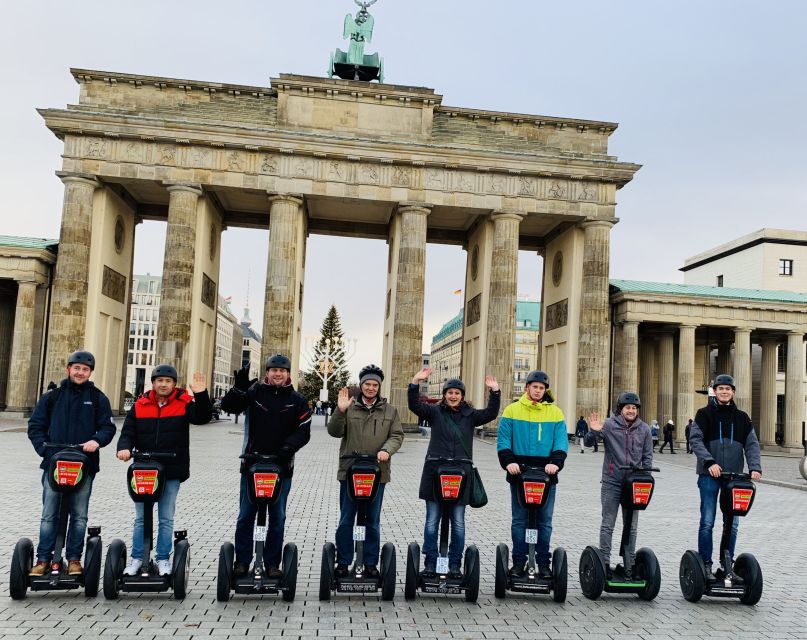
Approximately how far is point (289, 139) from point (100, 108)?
378 inches

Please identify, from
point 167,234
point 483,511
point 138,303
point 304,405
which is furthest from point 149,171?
point 138,303

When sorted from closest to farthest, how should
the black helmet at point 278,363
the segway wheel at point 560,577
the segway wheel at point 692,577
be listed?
1. the black helmet at point 278,363
2. the segway wheel at point 560,577
3. the segway wheel at point 692,577

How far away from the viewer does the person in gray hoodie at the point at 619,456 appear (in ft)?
24.5

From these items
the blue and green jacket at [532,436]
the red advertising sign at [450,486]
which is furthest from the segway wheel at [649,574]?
the red advertising sign at [450,486]

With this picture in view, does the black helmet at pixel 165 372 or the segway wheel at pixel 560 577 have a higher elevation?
the black helmet at pixel 165 372

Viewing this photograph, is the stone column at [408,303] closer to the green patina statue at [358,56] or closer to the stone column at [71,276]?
the green patina statue at [358,56]

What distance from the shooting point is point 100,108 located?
38.4 metres

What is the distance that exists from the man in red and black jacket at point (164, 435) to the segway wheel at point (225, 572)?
50cm

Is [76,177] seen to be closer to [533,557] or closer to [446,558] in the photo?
[446,558]

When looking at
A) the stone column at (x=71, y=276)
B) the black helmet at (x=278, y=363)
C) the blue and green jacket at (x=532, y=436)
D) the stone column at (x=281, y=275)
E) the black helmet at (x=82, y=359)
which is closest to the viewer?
the black helmet at (x=82, y=359)

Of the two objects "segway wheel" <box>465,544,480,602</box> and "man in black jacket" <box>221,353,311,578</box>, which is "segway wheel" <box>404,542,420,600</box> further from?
"man in black jacket" <box>221,353,311,578</box>

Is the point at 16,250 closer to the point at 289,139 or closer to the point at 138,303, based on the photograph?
the point at 289,139

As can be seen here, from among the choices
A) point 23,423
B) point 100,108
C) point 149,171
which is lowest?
point 23,423

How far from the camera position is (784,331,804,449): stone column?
150 feet
